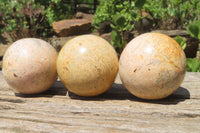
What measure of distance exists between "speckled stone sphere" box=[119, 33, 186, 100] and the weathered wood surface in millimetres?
186

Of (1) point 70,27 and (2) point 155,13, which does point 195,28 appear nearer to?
(2) point 155,13

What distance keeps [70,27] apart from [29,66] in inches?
183

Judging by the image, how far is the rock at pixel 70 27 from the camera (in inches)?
271

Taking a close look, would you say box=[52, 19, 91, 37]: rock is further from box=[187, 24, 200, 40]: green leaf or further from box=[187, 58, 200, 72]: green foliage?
box=[187, 58, 200, 72]: green foliage

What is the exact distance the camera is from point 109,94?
2695mm

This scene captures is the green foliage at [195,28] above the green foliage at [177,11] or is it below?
below

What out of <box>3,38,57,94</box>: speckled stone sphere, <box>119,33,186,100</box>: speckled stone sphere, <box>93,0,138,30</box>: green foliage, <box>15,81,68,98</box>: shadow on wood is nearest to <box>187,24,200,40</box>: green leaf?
<box>93,0,138,30</box>: green foliage

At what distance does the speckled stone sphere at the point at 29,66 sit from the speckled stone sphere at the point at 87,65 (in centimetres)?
21

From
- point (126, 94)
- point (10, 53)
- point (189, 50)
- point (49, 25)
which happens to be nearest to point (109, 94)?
point (126, 94)

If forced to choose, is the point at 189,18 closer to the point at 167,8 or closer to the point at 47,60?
the point at 167,8

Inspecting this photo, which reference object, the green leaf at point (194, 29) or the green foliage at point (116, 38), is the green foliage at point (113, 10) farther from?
the green leaf at point (194, 29)

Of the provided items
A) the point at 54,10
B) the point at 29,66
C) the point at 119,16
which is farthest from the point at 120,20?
the point at 29,66

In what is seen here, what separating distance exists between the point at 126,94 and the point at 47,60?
1.08 metres

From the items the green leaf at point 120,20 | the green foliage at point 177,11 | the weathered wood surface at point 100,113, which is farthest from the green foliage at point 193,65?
the green foliage at point 177,11
